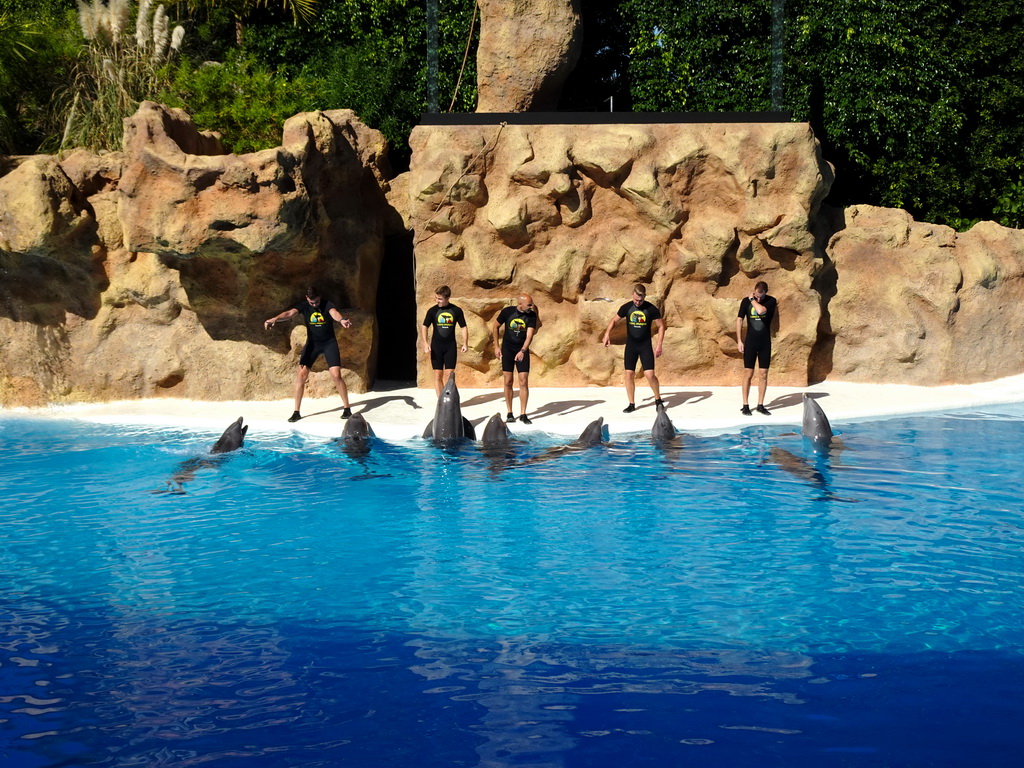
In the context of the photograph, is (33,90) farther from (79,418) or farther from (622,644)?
(622,644)

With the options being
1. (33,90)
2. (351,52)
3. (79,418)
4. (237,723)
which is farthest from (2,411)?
(237,723)

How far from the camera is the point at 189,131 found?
40.8 feet

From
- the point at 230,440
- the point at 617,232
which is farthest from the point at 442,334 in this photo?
the point at 617,232

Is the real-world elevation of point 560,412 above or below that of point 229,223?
below

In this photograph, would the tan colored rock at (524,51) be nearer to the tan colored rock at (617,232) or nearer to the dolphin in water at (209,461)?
the tan colored rock at (617,232)

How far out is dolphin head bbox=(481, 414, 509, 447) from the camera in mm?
10023

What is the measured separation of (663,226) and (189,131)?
231 inches

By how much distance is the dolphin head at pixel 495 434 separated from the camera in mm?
10023

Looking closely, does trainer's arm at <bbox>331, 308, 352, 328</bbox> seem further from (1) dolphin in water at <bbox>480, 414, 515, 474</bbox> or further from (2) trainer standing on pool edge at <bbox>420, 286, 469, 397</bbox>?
(1) dolphin in water at <bbox>480, 414, 515, 474</bbox>

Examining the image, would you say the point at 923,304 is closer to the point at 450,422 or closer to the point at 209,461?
the point at 450,422

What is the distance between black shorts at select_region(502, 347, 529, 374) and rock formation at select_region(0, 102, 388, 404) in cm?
215

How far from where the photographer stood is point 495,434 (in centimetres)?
1005

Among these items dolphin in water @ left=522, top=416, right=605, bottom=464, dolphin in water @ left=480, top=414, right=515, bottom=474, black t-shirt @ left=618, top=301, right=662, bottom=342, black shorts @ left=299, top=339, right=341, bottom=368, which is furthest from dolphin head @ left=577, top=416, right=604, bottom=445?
black shorts @ left=299, top=339, right=341, bottom=368

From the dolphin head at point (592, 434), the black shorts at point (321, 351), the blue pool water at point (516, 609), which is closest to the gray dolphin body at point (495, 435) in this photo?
the blue pool water at point (516, 609)
